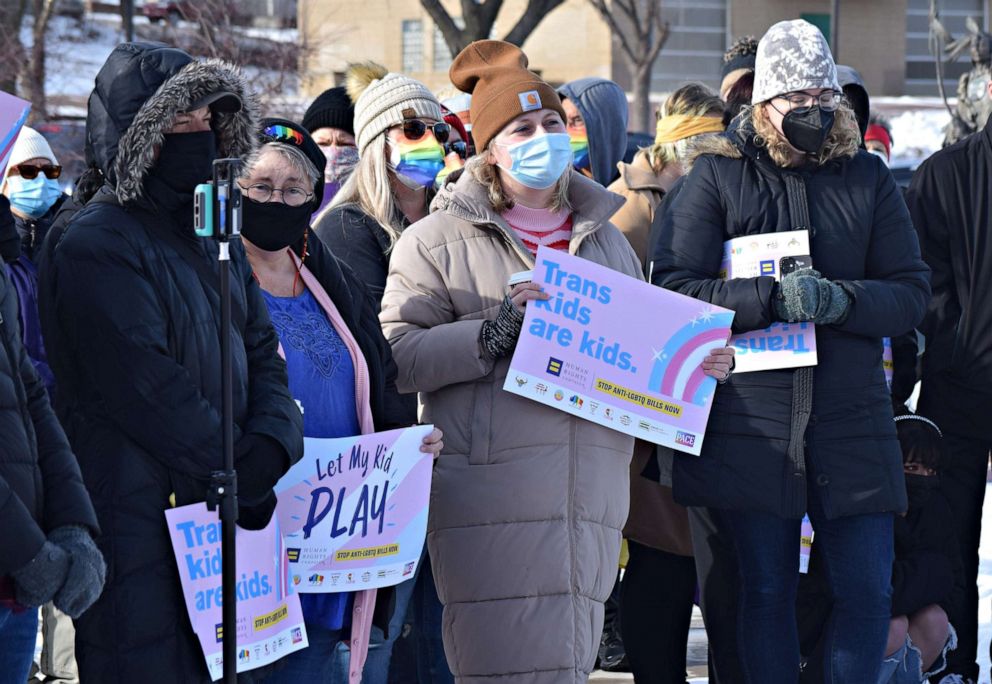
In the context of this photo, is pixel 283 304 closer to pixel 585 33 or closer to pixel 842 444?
pixel 842 444

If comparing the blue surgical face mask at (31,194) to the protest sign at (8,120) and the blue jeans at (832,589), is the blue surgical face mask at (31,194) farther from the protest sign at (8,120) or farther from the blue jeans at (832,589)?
the blue jeans at (832,589)

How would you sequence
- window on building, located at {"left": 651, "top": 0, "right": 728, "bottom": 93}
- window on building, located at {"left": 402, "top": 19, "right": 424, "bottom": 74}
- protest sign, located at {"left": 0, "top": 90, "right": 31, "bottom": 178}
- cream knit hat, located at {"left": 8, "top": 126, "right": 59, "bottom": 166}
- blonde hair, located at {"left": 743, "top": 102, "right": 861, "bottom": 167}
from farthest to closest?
window on building, located at {"left": 651, "top": 0, "right": 728, "bottom": 93} → window on building, located at {"left": 402, "top": 19, "right": 424, "bottom": 74} → cream knit hat, located at {"left": 8, "top": 126, "right": 59, "bottom": 166} → blonde hair, located at {"left": 743, "top": 102, "right": 861, "bottom": 167} → protest sign, located at {"left": 0, "top": 90, "right": 31, "bottom": 178}

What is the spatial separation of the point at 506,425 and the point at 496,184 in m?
0.72

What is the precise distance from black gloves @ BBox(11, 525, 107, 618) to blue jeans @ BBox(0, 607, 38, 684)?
0.44 ft

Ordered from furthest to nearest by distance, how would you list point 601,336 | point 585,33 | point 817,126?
point 585,33
point 817,126
point 601,336

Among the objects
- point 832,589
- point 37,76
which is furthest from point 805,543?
point 37,76

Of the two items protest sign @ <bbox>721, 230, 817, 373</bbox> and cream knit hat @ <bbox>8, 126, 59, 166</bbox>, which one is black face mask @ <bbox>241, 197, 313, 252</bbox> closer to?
protest sign @ <bbox>721, 230, 817, 373</bbox>

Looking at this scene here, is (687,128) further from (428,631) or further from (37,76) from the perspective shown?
(37,76)

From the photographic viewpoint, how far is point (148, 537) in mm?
3354

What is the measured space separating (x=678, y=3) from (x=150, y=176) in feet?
127

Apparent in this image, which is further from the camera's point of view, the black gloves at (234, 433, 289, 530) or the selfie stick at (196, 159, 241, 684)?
the black gloves at (234, 433, 289, 530)

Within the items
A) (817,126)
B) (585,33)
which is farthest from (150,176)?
(585,33)

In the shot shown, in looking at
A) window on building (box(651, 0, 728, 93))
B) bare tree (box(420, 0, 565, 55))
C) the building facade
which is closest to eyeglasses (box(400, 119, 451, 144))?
bare tree (box(420, 0, 565, 55))

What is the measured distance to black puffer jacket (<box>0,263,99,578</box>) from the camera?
2965mm
